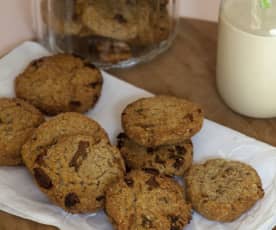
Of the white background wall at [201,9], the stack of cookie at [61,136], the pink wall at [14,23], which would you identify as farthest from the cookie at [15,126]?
the white background wall at [201,9]

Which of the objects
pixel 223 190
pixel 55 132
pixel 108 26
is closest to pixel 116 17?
pixel 108 26

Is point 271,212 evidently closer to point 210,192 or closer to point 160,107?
point 210,192

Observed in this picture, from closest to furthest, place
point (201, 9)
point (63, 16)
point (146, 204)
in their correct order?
point (146, 204) → point (63, 16) → point (201, 9)

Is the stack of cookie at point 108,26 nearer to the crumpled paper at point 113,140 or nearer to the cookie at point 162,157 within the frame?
the crumpled paper at point 113,140

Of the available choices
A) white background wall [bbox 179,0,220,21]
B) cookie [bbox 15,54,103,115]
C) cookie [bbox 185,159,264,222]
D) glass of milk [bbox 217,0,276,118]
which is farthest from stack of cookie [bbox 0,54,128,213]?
white background wall [bbox 179,0,220,21]

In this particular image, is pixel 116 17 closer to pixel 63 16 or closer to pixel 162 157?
pixel 63 16

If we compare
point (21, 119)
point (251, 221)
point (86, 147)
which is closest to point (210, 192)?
point (251, 221)
